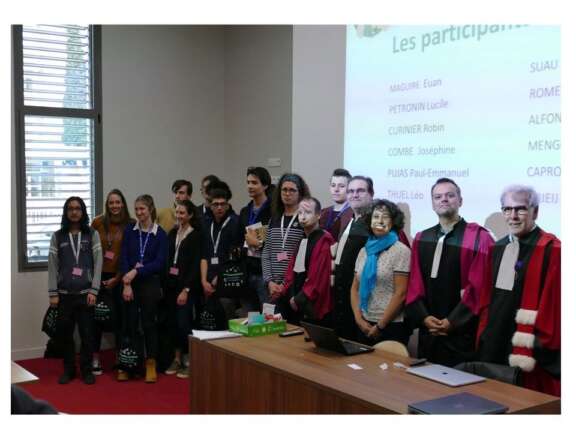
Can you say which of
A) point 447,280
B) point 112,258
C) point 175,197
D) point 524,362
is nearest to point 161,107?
point 175,197

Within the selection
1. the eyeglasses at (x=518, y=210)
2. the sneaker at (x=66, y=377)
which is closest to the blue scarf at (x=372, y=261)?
the eyeglasses at (x=518, y=210)

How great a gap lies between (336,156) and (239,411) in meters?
2.17

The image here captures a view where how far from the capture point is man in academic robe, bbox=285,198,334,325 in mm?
4266

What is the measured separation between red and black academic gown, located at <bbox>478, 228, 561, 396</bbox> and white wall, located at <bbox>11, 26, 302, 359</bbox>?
3497mm

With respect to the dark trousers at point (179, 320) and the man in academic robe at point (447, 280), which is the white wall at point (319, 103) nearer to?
the man in academic robe at point (447, 280)

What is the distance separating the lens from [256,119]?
270 inches

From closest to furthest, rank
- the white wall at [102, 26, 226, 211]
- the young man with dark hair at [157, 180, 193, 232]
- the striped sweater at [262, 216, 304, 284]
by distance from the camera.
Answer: the striped sweater at [262, 216, 304, 284] → the young man with dark hair at [157, 180, 193, 232] → the white wall at [102, 26, 226, 211]

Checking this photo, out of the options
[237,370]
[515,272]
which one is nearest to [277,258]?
A: [237,370]


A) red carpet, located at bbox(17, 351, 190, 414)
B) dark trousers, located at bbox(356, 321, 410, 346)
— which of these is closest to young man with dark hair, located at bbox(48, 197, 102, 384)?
red carpet, located at bbox(17, 351, 190, 414)

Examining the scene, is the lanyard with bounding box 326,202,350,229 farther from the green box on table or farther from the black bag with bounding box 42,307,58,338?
the black bag with bounding box 42,307,58,338

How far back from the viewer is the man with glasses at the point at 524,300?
10.0ft

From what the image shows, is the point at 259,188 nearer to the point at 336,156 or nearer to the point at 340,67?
the point at 336,156

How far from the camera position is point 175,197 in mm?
6145

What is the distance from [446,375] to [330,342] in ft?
2.12
